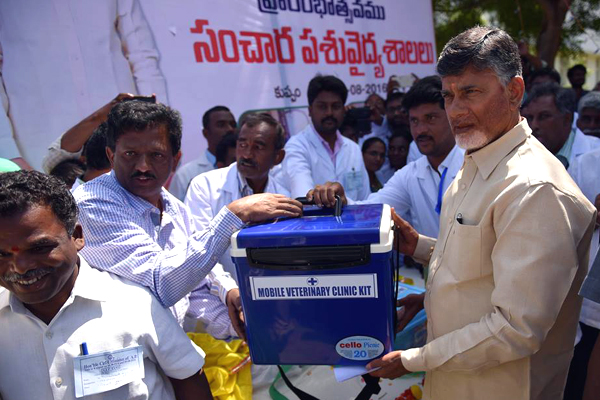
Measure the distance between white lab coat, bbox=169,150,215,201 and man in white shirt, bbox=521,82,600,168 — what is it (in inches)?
106

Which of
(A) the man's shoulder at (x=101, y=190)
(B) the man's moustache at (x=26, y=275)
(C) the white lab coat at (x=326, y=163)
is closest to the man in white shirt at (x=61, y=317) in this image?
(B) the man's moustache at (x=26, y=275)

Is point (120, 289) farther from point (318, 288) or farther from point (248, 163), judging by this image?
point (248, 163)

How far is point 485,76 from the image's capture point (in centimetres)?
135

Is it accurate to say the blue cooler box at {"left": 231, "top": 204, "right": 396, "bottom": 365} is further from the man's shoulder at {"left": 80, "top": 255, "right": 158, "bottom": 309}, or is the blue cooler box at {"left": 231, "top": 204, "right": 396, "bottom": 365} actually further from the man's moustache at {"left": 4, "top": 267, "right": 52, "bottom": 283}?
the man's moustache at {"left": 4, "top": 267, "right": 52, "bottom": 283}

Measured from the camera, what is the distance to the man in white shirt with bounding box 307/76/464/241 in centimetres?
270

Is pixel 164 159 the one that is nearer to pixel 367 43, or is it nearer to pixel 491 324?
pixel 491 324

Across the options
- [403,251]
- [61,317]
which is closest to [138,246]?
[61,317]

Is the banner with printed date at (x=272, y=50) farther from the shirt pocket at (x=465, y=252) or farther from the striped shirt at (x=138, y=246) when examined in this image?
the shirt pocket at (x=465, y=252)

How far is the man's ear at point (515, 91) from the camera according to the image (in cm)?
136

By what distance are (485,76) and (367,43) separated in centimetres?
517

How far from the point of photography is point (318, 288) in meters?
1.34

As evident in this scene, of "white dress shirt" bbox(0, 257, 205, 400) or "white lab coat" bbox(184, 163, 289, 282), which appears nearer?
"white dress shirt" bbox(0, 257, 205, 400)

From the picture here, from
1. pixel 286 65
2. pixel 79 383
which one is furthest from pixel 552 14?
pixel 79 383

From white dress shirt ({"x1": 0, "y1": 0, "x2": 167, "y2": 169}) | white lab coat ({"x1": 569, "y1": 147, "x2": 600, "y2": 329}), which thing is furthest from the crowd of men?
white dress shirt ({"x1": 0, "y1": 0, "x2": 167, "y2": 169})
